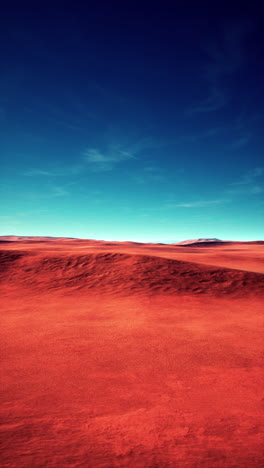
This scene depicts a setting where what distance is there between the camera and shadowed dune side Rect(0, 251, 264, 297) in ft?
40.3

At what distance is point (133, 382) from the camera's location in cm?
441

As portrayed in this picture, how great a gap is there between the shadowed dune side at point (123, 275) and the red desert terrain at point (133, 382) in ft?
4.40

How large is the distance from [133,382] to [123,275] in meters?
9.74

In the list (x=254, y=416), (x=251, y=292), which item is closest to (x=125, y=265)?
(x=251, y=292)

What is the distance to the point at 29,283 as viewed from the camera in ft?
45.8

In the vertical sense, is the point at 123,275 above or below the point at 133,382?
above

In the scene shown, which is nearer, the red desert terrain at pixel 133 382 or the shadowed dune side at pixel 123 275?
the red desert terrain at pixel 133 382

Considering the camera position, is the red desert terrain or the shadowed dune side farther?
the shadowed dune side

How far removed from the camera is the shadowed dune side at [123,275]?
1229 centimetres

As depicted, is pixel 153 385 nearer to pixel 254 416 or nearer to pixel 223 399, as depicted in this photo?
pixel 223 399

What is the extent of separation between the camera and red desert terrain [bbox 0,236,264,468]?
2.89m

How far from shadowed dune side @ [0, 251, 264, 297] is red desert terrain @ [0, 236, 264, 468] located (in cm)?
134

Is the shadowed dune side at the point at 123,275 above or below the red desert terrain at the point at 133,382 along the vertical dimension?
above

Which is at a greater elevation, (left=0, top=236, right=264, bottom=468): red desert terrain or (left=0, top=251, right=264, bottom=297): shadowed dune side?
(left=0, top=251, right=264, bottom=297): shadowed dune side
